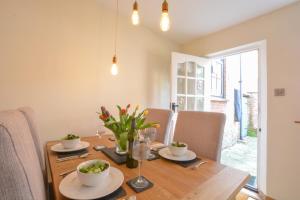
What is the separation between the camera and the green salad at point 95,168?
0.70m

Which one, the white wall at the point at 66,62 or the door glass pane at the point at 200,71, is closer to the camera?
the white wall at the point at 66,62

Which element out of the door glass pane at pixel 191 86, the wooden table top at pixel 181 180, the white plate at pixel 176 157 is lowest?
the wooden table top at pixel 181 180

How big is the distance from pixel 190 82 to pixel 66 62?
6.23ft

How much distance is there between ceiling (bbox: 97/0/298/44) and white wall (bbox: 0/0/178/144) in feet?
1.04

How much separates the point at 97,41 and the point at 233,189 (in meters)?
2.20

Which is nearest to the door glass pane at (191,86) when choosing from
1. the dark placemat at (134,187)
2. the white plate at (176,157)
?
the white plate at (176,157)

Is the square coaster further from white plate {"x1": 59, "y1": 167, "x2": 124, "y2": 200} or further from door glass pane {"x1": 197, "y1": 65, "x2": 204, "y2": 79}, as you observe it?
door glass pane {"x1": 197, "y1": 65, "x2": 204, "y2": 79}

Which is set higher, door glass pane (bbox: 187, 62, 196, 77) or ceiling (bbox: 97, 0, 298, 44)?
ceiling (bbox: 97, 0, 298, 44)

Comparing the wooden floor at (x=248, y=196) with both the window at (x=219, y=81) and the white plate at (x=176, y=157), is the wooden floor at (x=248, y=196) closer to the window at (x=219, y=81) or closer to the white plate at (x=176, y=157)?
the white plate at (x=176, y=157)

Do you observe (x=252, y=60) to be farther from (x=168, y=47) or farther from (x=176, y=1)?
(x=176, y=1)

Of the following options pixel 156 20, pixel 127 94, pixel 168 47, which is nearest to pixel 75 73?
pixel 127 94

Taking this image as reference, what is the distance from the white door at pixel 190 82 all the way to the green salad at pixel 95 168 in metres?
1.82

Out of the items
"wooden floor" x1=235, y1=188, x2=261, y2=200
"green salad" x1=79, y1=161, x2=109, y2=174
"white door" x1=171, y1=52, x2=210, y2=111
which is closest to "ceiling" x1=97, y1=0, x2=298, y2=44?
"white door" x1=171, y1=52, x2=210, y2=111

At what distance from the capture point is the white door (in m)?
2.51
